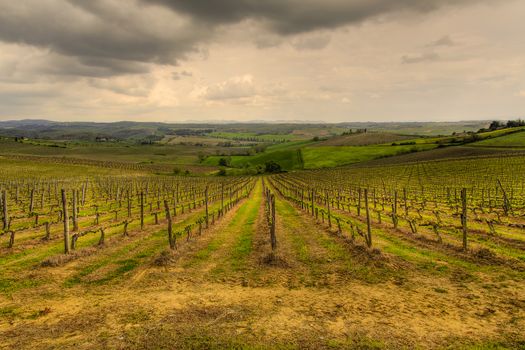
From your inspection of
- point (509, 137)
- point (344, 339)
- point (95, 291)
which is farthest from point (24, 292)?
point (509, 137)

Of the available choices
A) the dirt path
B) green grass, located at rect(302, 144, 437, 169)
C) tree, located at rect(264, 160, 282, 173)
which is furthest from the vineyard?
tree, located at rect(264, 160, 282, 173)

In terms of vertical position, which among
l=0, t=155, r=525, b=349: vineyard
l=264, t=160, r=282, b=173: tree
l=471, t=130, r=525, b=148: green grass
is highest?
l=471, t=130, r=525, b=148: green grass

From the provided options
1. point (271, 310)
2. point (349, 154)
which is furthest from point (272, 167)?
point (271, 310)

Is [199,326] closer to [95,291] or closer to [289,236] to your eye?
[95,291]

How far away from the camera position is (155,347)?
903 cm

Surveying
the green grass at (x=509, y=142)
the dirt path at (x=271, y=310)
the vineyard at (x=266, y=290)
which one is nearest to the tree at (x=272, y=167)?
the green grass at (x=509, y=142)

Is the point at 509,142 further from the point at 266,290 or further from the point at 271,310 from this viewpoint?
the point at 271,310

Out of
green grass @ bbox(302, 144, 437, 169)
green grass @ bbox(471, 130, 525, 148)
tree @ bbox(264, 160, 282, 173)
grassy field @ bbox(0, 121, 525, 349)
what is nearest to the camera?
grassy field @ bbox(0, 121, 525, 349)

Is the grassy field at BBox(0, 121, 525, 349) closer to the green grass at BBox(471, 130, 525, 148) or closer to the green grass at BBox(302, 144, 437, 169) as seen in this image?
the green grass at BBox(471, 130, 525, 148)

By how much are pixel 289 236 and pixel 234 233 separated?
4.41 metres

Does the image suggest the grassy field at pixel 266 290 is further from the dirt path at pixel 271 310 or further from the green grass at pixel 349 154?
the green grass at pixel 349 154

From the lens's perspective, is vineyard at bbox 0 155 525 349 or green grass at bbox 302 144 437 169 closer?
vineyard at bbox 0 155 525 349

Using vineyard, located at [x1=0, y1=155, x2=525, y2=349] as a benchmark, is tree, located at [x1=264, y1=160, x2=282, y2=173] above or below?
below

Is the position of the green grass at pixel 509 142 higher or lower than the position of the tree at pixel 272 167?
higher
